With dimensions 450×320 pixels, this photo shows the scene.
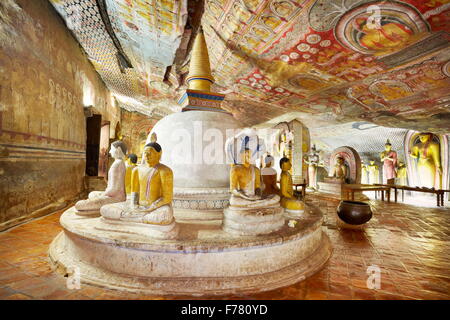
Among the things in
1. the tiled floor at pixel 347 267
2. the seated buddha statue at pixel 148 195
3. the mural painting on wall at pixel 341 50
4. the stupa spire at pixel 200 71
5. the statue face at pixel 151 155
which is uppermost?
the mural painting on wall at pixel 341 50

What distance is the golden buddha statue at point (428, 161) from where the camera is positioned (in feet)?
29.0

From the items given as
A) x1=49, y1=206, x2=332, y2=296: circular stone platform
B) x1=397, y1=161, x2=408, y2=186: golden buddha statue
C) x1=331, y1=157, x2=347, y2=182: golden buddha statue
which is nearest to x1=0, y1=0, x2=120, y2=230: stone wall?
x1=49, y1=206, x2=332, y2=296: circular stone platform

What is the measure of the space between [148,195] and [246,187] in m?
1.30

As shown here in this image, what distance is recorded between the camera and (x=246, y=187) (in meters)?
2.89

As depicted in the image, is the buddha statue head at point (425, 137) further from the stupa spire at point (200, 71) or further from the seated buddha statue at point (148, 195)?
the seated buddha statue at point (148, 195)

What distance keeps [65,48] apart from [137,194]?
6.28m

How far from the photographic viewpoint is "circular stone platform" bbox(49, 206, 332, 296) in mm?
2088

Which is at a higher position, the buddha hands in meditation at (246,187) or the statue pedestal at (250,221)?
the buddha hands in meditation at (246,187)

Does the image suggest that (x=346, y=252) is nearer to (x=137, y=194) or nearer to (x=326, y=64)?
(x=137, y=194)

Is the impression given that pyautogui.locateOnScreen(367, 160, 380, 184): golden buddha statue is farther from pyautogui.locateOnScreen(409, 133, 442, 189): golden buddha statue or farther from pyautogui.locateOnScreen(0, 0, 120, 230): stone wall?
pyautogui.locateOnScreen(0, 0, 120, 230): stone wall

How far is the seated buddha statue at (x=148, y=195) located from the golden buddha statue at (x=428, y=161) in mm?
Result: 11704

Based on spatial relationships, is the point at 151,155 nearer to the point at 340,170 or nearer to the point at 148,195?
the point at 148,195

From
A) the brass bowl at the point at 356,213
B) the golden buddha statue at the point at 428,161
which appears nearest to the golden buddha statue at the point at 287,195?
the brass bowl at the point at 356,213
